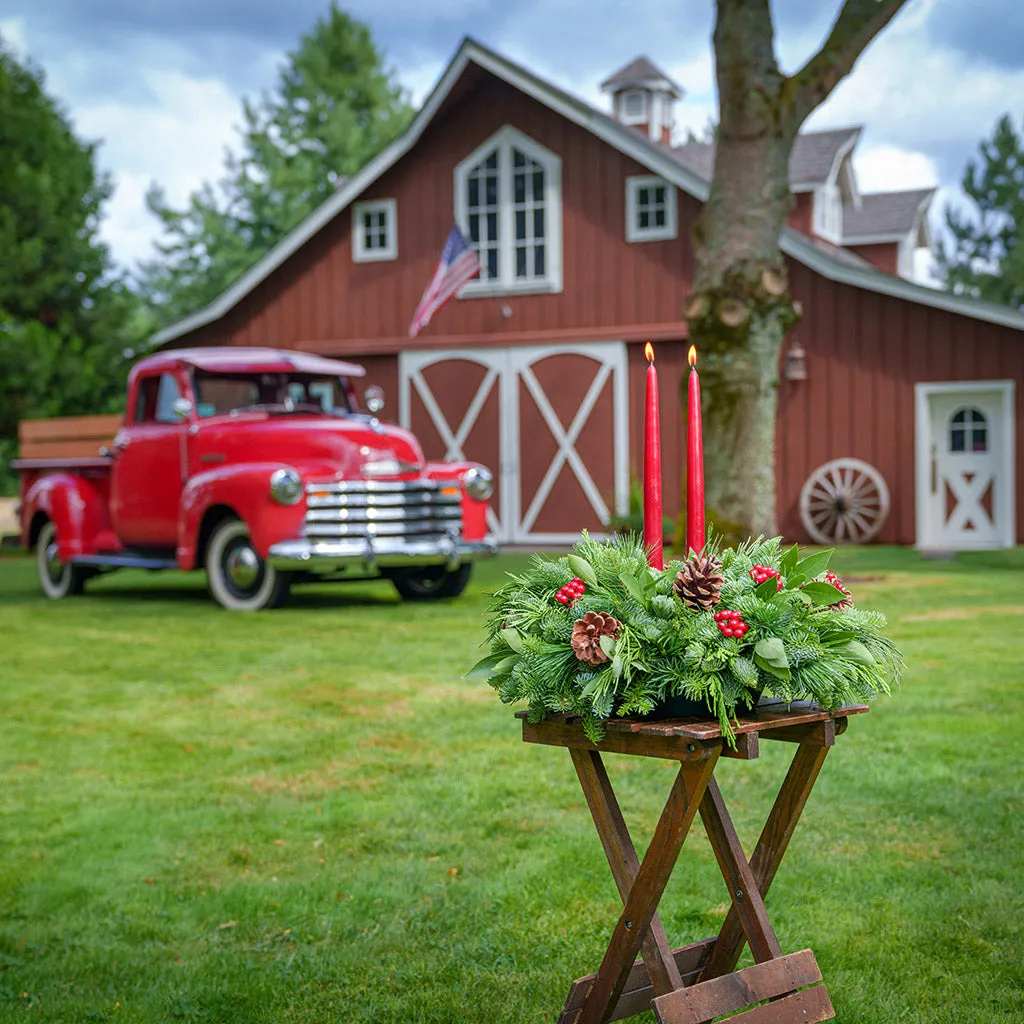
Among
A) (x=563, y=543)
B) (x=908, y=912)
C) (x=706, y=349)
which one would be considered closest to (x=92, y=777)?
(x=908, y=912)

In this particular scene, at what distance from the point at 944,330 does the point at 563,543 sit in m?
4.98

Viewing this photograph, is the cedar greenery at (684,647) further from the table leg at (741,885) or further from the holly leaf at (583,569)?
the table leg at (741,885)

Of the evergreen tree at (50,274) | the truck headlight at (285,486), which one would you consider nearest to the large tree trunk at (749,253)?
the truck headlight at (285,486)

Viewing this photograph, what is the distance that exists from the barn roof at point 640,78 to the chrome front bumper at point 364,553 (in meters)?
15.2

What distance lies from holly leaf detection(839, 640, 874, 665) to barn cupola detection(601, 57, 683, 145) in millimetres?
22623

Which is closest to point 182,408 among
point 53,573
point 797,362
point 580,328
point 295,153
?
point 53,573

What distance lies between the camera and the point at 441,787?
5.43m

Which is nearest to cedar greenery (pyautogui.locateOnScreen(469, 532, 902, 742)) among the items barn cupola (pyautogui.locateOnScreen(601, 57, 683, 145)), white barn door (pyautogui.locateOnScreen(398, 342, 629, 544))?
white barn door (pyautogui.locateOnScreen(398, 342, 629, 544))

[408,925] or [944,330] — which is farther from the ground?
[944,330]

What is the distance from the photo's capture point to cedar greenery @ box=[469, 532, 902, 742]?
2.62 meters

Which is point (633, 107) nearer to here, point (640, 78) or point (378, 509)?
point (640, 78)

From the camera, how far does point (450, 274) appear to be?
16969mm

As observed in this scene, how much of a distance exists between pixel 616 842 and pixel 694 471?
72 cm

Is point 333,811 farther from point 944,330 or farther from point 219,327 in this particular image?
point 219,327
